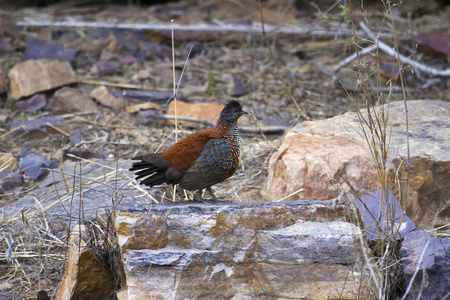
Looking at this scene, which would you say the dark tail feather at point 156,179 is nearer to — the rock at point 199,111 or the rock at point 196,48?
the rock at point 199,111

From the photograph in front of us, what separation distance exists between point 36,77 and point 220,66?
2802 mm

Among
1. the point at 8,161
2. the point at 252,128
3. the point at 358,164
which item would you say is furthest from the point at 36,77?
the point at 358,164

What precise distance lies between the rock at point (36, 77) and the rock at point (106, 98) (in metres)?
0.44

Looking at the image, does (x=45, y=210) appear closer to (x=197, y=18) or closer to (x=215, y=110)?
(x=215, y=110)

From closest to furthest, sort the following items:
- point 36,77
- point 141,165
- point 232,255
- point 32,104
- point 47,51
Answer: point 232,255 → point 141,165 → point 32,104 → point 36,77 → point 47,51

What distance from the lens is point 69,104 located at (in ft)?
21.8

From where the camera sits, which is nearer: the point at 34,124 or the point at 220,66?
the point at 34,124

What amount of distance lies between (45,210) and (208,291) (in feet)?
6.06

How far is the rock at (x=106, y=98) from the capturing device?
671cm

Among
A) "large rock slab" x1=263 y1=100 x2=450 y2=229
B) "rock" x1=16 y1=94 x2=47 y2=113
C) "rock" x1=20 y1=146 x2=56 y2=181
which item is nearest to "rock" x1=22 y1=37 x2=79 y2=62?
"rock" x1=16 y1=94 x2=47 y2=113

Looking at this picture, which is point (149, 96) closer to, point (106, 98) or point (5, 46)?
point (106, 98)

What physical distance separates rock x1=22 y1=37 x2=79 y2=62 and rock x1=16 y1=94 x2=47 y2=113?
1.04 meters

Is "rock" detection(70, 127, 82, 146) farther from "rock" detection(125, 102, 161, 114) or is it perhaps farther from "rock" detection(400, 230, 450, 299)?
"rock" detection(400, 230, 450, 299)

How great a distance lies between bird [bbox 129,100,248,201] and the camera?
330 cm
